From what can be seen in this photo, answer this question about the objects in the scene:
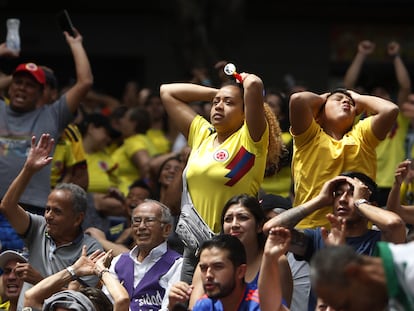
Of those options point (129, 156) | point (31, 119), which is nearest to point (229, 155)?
point (31, 119)

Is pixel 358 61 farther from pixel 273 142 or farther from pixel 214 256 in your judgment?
pixel 214 256

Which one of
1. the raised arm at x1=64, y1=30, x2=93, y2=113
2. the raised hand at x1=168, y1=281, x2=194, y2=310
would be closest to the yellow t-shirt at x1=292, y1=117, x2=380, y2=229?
the raised hand at x1=168, y1=281, x2=194, y2=310

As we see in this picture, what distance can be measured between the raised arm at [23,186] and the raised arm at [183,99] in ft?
3.05

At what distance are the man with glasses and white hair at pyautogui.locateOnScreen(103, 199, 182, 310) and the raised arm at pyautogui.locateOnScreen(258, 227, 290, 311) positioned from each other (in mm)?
1313

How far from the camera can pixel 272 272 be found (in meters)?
7.21

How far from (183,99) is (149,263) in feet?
4.07

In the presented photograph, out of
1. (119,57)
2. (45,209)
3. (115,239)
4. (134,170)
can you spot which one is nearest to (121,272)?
(45,209)

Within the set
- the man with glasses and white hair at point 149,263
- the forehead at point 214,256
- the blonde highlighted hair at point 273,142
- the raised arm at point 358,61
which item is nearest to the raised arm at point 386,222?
the forehead at point 214,256

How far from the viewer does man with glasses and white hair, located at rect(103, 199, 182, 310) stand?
8586 mm

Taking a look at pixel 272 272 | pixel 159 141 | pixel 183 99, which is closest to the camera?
pixel 272 272

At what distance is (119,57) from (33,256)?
12042 mm

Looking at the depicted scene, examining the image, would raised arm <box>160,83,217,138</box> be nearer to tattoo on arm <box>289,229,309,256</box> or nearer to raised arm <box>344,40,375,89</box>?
tattoo on arm <box>289,229,309,256</box>

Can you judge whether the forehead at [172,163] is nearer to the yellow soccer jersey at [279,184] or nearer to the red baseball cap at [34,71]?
the yellow soccer jersey at [279,184]

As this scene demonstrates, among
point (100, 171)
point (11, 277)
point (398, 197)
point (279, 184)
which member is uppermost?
point (398, 197)
